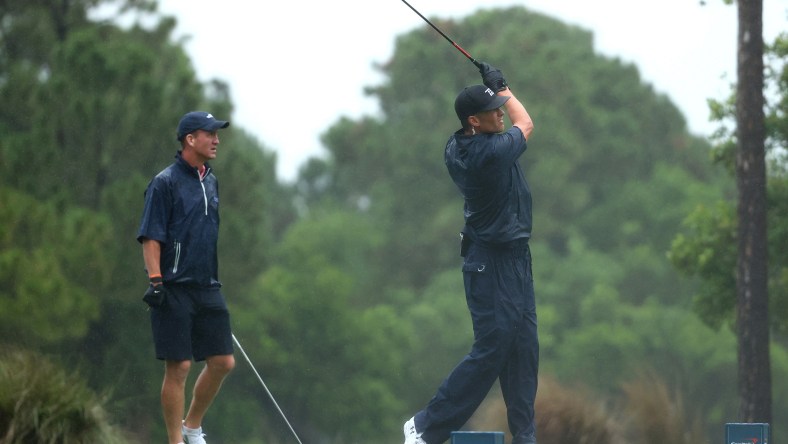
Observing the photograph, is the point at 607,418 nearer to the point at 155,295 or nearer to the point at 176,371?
the point at 176,371

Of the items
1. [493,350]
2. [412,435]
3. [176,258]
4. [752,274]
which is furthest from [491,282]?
[752,274]

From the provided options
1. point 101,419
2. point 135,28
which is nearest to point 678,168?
point 135,28

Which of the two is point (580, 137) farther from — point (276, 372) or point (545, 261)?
point (276, 372)

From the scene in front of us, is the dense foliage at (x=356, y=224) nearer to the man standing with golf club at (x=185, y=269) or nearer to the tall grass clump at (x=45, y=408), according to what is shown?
the tall grass clump at (x=45, y=408)

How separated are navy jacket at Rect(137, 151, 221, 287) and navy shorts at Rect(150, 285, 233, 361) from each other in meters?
0.09

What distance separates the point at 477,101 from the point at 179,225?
5.37 ft

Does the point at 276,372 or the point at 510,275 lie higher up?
the point at 276,372

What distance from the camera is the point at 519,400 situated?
7.84m

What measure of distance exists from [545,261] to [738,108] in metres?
35.0

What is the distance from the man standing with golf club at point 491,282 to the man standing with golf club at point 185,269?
45.6 inches

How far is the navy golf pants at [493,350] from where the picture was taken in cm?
779

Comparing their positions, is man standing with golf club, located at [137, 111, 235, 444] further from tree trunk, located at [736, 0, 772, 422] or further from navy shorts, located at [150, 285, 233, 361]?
tree trunk, located at [736, 0, 772, 422]

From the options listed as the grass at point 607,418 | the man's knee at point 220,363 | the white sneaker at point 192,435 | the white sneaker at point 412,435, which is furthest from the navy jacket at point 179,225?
the grass at point 607,418

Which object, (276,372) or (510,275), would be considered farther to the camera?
(276,372)
